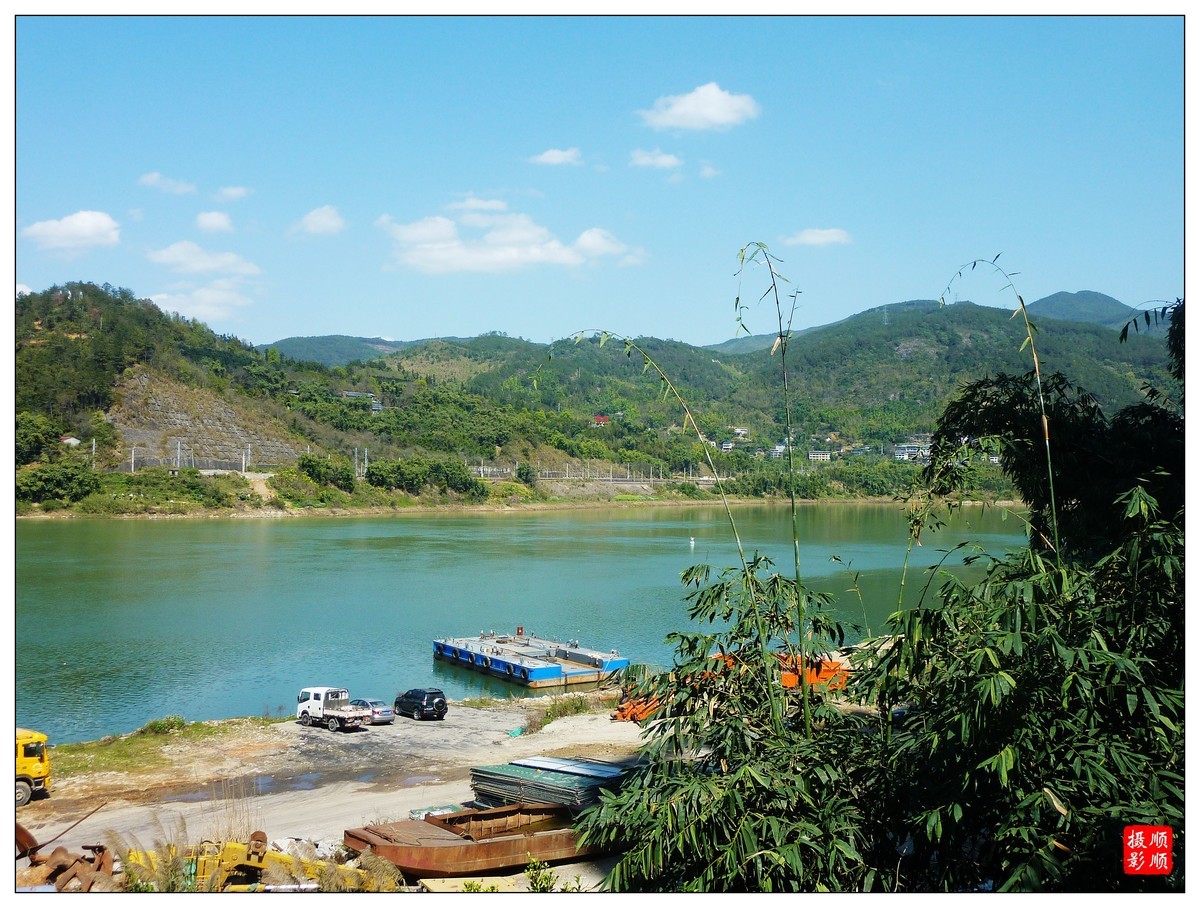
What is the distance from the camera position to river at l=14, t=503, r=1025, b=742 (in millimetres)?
20438

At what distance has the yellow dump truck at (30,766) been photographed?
10742 millimetres

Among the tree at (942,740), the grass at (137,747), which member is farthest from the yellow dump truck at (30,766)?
the tree at (942,740)

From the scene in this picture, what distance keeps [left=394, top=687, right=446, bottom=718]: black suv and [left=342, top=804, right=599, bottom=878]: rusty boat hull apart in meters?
8.22

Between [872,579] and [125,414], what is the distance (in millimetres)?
63603

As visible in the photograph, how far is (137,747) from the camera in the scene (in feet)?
47.1

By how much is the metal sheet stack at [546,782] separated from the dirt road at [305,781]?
2.10 feet

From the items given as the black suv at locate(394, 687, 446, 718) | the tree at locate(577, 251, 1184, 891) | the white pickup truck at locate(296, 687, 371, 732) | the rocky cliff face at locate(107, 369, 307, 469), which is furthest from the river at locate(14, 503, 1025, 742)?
the rocky cliff face at locate(107, 369, 307, 469)

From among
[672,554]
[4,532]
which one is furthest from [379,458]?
[4,532]

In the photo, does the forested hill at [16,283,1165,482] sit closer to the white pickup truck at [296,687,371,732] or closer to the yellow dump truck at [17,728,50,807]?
the white pickup truck at [296,687,371,732]

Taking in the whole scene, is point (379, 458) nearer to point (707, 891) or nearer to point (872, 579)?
point (872, 579)

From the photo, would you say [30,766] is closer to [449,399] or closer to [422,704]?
[422,704]

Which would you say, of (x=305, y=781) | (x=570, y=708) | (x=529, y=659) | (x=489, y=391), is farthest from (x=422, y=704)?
(x=489, y=391)

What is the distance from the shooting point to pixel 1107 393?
23.6 m

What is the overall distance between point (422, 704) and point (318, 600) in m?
16.7
